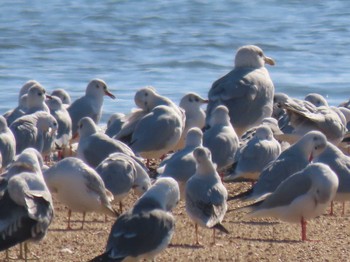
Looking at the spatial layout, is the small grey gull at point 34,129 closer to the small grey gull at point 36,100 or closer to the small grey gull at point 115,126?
the small grey gull at point 36,100

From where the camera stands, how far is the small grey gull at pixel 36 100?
14.8 meters

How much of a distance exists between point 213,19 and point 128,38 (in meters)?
4.22

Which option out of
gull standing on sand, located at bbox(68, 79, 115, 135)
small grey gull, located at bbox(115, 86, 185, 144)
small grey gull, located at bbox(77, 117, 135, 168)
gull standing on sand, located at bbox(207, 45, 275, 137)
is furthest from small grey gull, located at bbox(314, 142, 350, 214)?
gull standing on sand, located at bbox(68, 79, 115, 135)

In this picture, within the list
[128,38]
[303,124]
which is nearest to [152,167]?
[303,124]

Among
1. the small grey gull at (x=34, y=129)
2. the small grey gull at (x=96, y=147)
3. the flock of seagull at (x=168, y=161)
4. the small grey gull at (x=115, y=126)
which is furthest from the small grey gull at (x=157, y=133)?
the small grey gull at (x=96, y=147)

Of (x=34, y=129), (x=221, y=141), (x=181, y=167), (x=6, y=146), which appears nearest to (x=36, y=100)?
(x=34, y=129)

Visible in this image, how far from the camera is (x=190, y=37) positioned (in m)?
30.6

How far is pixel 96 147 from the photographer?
12461 mm

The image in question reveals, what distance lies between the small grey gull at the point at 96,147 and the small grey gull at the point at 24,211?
270 cm

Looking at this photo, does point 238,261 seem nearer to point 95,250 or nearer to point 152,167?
point 95,250

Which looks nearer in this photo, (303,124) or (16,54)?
(303,124)

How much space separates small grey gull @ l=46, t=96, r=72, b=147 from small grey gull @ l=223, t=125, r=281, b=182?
99.6 inches

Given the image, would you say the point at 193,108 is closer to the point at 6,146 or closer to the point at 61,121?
the point at 61,121

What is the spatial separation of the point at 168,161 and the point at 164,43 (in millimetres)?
17696
